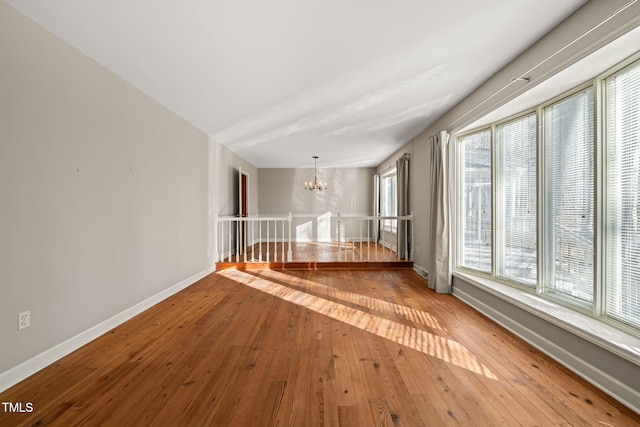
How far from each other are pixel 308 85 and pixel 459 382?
294 centimetres

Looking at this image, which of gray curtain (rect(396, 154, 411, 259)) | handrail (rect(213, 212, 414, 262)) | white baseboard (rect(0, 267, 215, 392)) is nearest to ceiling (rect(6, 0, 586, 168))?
gray curtain (rect(396, 154, 411, 259))

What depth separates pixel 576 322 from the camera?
2164mm

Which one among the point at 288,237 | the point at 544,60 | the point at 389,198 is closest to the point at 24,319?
the point at 544,60

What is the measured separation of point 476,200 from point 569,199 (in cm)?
129

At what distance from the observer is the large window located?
206cm

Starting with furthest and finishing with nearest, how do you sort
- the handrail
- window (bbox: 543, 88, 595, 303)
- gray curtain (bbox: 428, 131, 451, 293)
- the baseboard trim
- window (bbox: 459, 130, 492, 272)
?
the handrail
gray curtain (bbox: 428, 131, 451, 293)
window (bbox: 459, 130, 492, 272)
window (bbox: 543, 88, 595, 303)
the baseboard trim

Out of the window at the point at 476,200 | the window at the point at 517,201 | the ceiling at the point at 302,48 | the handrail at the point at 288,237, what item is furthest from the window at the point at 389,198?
the window at the point at 517,201

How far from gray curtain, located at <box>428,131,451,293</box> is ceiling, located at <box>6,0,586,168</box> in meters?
0.54

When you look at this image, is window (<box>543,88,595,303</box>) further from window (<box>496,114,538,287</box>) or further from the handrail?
the handrail

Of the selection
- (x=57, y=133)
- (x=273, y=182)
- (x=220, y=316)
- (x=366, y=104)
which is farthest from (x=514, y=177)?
(x=273, y=182)

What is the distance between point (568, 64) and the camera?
209 centimetres

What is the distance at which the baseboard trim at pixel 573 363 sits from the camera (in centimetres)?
173

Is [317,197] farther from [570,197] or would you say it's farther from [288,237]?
[570,197]

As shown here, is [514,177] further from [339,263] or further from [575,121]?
[339,263]
